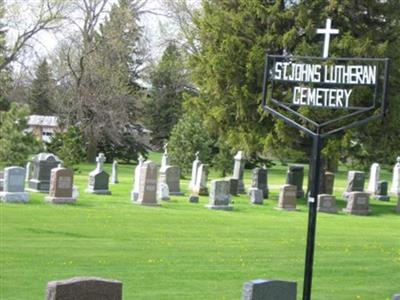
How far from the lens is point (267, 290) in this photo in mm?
6914

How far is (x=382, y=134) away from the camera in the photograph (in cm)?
3181

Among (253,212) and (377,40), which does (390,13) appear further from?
(253,212)

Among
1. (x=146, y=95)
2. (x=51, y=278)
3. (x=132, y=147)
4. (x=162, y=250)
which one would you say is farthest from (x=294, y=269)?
(x=146, y=95)

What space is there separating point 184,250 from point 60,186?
27.3ft

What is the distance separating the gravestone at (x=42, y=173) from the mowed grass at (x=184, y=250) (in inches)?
97.3

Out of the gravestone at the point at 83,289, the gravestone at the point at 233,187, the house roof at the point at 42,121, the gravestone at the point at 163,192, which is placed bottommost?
the gravestone at the point at 83,289

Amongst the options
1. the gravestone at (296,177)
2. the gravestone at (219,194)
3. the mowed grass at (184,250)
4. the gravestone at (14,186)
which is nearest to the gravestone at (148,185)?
the mowed grass at (184,250)

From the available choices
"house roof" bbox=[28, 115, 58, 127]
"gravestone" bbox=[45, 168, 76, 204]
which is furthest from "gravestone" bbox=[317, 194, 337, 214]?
"house roof" bbox=[28, 115, 58, 127]

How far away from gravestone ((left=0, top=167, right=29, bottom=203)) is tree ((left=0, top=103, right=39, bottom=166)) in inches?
455

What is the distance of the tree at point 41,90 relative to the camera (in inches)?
2520

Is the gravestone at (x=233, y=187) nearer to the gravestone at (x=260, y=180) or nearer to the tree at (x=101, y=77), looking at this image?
the gravestone at (x=260, y=180)

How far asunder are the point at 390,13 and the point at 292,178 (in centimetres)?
781

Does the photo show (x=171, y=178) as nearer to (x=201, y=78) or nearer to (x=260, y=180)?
(x=260, y=180)

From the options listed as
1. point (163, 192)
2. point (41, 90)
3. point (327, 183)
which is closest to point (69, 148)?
point (327, 183)
